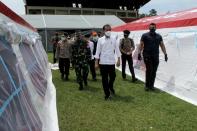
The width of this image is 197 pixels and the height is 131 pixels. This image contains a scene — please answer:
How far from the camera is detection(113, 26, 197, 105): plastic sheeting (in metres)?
9.91

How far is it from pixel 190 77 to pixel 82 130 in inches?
157

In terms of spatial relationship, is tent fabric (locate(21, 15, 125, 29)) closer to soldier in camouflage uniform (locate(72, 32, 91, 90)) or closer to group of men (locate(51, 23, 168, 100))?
group of men (locate(51, 23, 168, 100))

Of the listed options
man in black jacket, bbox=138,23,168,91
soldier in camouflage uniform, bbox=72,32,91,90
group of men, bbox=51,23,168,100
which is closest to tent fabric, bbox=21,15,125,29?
group of men, bbox=51,23,168,100

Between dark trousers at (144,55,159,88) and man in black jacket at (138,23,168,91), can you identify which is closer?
man in black jacket at (138,23,168,91)

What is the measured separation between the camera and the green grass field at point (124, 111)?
7.16m

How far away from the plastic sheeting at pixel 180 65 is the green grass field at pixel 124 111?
15.0 inches

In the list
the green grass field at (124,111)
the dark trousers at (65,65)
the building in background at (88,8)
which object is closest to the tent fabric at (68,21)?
the building in background at (88,8)

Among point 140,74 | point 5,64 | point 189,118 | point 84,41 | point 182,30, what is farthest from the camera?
point 140,74

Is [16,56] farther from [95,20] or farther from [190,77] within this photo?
[95,20]

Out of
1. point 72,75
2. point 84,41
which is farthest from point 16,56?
point 72,75

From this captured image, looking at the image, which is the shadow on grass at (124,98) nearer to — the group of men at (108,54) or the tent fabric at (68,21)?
the group of men at (108,54)

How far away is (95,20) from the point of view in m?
43.2

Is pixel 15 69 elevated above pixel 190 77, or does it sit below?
above

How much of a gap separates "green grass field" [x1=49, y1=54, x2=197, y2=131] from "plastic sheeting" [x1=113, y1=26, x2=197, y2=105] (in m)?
0.38
